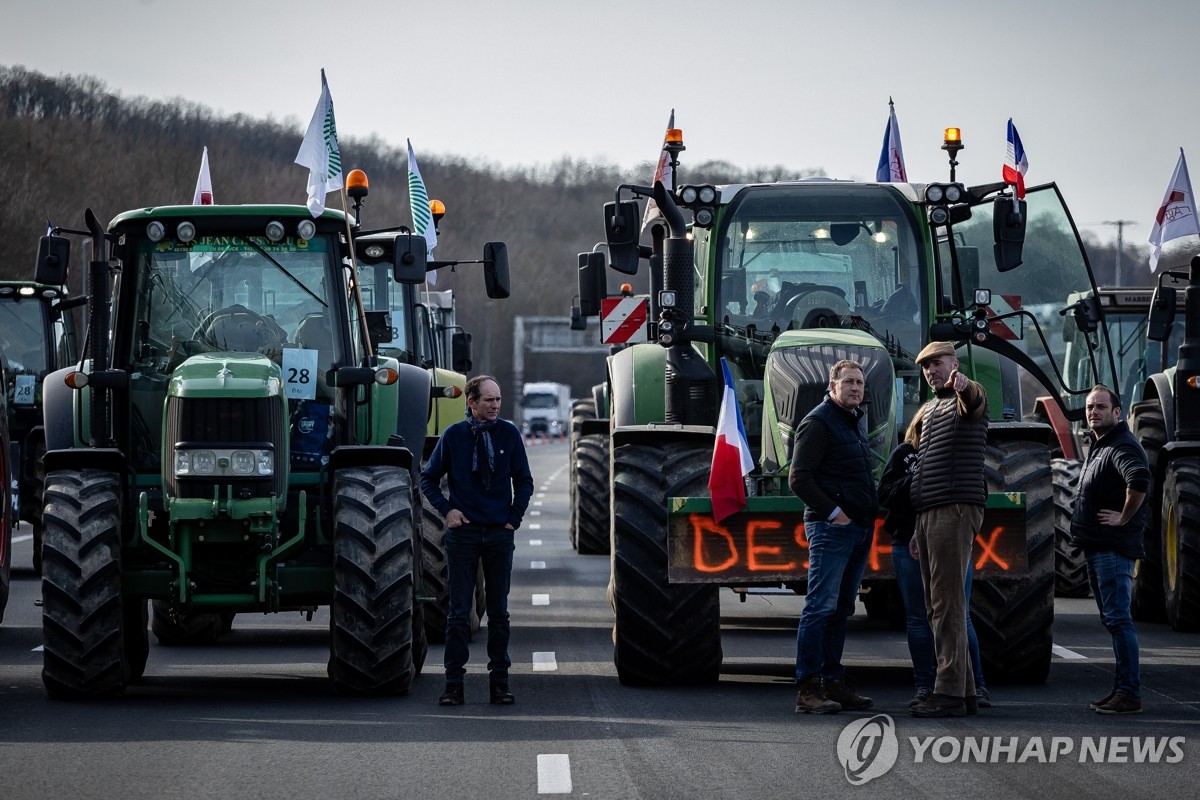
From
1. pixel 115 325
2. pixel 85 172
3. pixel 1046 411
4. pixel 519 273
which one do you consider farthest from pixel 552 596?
pixel 519 273

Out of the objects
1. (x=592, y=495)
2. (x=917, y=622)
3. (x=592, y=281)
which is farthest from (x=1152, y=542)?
(x=592, y=495)

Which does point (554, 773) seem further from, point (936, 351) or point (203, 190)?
point (203, 190)

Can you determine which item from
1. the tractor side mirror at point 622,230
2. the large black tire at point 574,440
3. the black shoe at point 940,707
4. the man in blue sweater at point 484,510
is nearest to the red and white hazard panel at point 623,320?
the tractor side mirror at point 622,230

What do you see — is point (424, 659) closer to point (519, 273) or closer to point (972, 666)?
point (972, 666)

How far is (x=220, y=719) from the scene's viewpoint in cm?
1146

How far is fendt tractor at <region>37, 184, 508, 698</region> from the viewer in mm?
11977

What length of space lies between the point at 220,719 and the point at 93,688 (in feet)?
3.20

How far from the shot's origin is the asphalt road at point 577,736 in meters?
9.22

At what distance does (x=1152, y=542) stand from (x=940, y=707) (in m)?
7.07

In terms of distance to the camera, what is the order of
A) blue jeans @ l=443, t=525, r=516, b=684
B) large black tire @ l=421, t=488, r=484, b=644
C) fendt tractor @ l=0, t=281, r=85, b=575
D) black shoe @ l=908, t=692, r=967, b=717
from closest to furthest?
black shoe @ l=908, t=692, r=967, b=717
blue jeans @ l=443, t=525, r=516, b=684
large black tire @ l=421, t=488, r=484, b=644
fendt tractor @ l=0, t=281, r=85, b=575

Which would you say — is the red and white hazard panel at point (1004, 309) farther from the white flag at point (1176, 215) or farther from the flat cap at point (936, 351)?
the white flag at point (1176, 215)

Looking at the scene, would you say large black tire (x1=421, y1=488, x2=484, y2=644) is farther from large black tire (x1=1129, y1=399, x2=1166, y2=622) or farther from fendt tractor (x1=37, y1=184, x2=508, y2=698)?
large black tire (x1=1129, y1=399, x2=1166, y2=622)

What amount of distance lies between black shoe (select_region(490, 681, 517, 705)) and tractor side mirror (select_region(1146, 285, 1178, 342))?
747 centimetres

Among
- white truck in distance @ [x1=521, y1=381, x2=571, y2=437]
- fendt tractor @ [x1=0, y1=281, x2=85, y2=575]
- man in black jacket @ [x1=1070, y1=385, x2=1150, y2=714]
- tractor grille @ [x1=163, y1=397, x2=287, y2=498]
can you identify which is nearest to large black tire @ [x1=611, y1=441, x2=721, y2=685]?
tractor grille @ [x1=163, y1=397, x2=287, y2=498]
